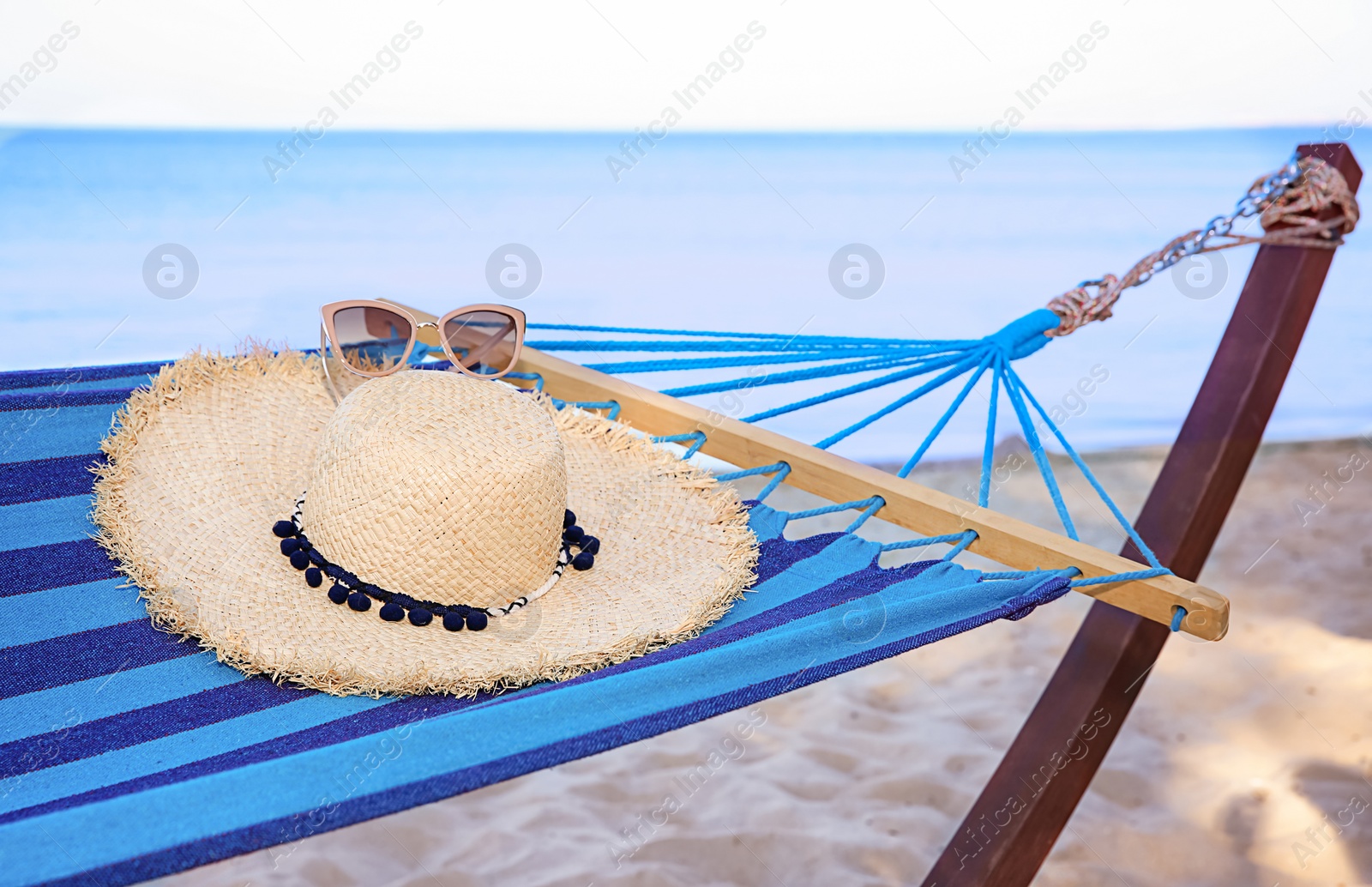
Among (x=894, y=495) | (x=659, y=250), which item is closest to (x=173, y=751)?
(x=894, y=495)

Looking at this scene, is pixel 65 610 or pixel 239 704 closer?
pixel 239 704

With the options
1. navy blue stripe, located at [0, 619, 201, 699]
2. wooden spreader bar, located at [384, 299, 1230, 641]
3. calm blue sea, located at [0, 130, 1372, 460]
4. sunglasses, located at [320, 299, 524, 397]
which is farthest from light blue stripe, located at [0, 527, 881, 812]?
calm blue sea, located at [0, 130, 1372, 460]

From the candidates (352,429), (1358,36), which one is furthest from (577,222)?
(1358,36)

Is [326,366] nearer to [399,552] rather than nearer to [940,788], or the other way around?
[399,552]

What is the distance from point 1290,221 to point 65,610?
1.68 meters

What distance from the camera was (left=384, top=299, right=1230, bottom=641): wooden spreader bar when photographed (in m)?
1.19

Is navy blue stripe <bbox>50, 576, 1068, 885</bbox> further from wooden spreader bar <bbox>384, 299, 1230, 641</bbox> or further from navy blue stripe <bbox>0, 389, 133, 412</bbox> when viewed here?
navy blue stripe <bbox>0, 389, 133, 412</bbox>

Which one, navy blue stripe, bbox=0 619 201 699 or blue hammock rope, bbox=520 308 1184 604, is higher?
blue hammock rope, bbox=520 308 1184 604

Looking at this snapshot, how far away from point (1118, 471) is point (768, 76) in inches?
497

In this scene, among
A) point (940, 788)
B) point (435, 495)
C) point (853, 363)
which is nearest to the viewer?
point (435, 495)

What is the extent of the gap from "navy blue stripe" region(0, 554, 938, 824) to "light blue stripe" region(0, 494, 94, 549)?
0.34 m

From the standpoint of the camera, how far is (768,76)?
49.8 feet

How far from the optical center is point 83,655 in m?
0.96

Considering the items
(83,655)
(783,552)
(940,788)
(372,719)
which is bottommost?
(83,655)
